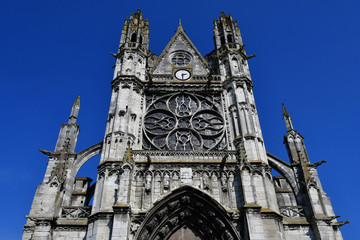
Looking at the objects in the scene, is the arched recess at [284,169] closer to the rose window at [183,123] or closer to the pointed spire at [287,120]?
the pointed spire at [287,120]

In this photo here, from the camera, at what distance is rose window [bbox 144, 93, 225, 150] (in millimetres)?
14070

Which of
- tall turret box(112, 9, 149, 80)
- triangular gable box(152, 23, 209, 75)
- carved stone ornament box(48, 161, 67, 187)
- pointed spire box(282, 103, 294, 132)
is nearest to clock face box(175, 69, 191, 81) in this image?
triangular gable box(152, 23, 209, 75)

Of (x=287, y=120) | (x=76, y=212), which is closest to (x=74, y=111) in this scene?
(x=76, y=212)

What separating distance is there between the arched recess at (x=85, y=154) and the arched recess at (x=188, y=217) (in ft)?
13.5

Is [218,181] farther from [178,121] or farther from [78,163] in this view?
[78,163]

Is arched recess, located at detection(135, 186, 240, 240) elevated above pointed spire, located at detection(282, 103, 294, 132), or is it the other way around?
pointed spire, located at detection(282, 103, 294, 132)

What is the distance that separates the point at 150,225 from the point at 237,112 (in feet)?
21.0

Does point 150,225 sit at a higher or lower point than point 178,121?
lower

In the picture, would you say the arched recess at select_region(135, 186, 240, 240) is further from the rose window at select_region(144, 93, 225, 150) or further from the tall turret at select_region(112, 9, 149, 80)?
the tall turret at select_region(112, 9, 149, 80)

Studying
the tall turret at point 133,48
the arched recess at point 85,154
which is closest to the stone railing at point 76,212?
the arched recess at point 85,154

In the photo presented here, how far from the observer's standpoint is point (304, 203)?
12.2 m

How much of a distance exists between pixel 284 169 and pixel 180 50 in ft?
31.8

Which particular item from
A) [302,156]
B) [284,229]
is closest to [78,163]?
[284,229]

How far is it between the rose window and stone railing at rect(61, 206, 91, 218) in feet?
11.7
